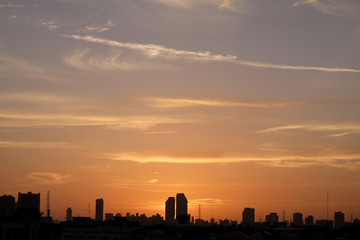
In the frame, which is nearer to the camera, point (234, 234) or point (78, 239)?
point (78, 239)

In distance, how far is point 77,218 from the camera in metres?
172

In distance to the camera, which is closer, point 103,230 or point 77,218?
point 103,230

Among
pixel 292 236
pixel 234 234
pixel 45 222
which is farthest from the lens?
pixel 292 236

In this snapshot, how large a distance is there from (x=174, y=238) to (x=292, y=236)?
47.0m

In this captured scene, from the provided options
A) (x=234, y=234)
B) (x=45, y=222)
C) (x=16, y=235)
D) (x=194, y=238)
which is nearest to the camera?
(x=16, y=235)

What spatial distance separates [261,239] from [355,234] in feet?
115

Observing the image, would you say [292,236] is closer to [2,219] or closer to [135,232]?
[135,232]

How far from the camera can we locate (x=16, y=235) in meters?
142

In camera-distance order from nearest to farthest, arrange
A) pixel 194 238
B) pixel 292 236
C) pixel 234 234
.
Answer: pixel 194 238
pixel 234 234
pixel 292 236

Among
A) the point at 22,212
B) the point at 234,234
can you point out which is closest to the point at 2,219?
the point at 22,212

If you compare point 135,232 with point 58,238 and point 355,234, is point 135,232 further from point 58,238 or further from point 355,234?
point 355,234

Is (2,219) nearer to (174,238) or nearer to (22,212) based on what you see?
(22,212)

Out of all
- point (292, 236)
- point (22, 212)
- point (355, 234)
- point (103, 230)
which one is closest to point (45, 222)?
point (22, 212)

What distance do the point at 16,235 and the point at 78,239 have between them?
2411 cm
